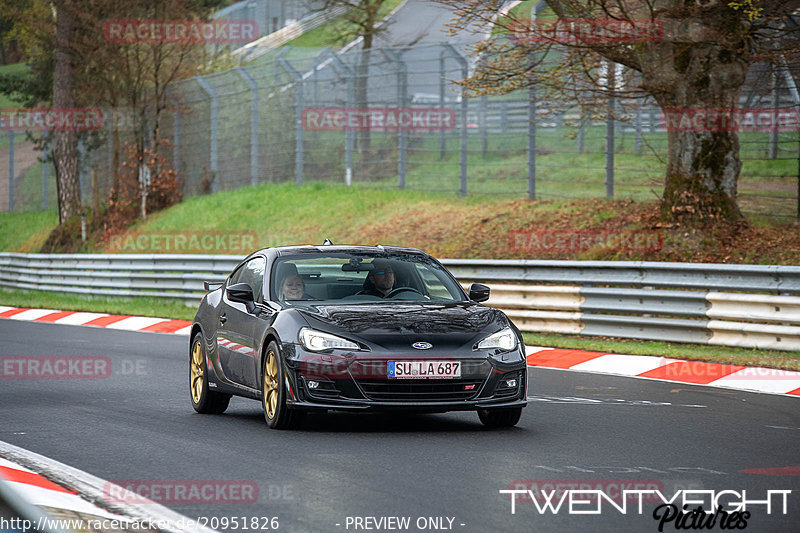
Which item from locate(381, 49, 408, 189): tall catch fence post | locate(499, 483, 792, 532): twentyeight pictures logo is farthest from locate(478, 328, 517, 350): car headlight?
locate(381, 49, 408, 189): tall catch fence post

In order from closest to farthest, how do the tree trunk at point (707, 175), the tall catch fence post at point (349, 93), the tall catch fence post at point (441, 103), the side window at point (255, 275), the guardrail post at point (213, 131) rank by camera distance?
the side window at point (255, 275), the tree trunk at point (707, 175), the tall catch fence post at point (441, 103), the tall catch fence post at point (349, 93), the guardrail post at point (213, 131)

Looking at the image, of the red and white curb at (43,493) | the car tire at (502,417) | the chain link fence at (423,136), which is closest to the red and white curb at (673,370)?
the car tire at (502,417)

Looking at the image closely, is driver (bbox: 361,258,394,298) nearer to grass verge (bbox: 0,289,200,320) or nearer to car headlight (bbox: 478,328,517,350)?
car headlight (bbox: 478,328,517,350)

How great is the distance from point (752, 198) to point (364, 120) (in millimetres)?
10839

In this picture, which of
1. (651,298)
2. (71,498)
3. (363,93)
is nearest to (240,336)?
(71,498)

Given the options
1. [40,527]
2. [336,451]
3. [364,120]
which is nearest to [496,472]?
[336,451]

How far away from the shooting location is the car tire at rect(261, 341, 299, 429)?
9.26 meters

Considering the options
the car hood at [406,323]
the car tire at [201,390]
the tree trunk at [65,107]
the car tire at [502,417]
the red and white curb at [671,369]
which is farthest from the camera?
the tree trunk at [65,107]

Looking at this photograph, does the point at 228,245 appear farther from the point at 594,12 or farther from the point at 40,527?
the point at 40,527

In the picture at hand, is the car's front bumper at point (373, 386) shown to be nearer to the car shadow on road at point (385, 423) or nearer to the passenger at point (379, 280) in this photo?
the car shadow on road at point (385, 423)

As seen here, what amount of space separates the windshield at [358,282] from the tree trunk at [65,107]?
3044cm

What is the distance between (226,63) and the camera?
170 feet

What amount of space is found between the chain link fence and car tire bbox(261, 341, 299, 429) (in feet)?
39.3

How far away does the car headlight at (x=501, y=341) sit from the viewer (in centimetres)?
928
